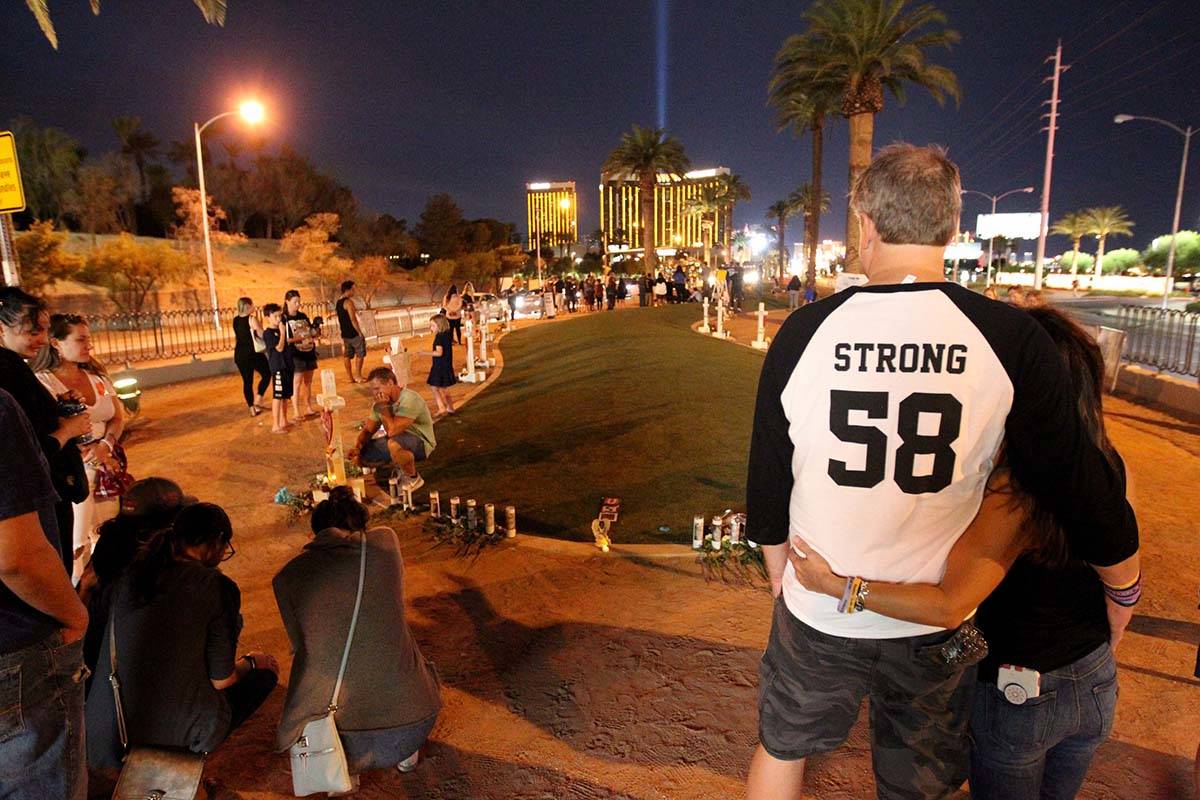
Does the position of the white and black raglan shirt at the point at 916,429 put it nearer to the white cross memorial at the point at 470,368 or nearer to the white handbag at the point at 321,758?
the white handbag at the point at 321,758

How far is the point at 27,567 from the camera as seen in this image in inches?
80.8

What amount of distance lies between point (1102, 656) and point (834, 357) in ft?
4.17

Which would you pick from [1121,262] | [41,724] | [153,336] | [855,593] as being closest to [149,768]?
[41,724]

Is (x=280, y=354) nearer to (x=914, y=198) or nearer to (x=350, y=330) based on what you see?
(x=350, y=330)

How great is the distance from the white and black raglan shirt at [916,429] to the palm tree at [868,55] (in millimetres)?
20088

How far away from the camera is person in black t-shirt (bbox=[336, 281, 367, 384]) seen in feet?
42.6

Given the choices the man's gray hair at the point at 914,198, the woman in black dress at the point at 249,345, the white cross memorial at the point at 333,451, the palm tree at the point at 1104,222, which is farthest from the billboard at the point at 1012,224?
the man's gray hair at the point at 914,198

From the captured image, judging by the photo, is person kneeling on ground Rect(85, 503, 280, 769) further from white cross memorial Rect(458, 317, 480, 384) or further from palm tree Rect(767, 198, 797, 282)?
palm tree Rect(767, 198, 797, 282)

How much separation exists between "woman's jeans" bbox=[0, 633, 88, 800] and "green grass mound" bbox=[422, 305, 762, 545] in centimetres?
448

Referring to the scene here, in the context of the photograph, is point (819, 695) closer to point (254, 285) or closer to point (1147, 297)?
point (254, 285)

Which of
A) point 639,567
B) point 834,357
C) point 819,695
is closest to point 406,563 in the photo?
point 639,567

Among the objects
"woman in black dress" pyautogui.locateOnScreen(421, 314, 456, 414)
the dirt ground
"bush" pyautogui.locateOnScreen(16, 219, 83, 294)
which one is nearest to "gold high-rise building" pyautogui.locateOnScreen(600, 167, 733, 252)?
"bush" pyautogui.locateOnScreen(16, 219, 83, 294)

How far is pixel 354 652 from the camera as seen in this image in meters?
3.24

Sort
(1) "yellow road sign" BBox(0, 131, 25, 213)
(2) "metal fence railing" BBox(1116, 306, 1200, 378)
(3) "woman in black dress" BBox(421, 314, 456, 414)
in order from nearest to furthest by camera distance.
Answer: (1) "yellow road sign" BBox(0, 131, 25, 213), (3) "woman in black dress" BBox(421, 314, 456, 414), (2) "metal fence railing" BBox(1116, 306, 1200, 378)
